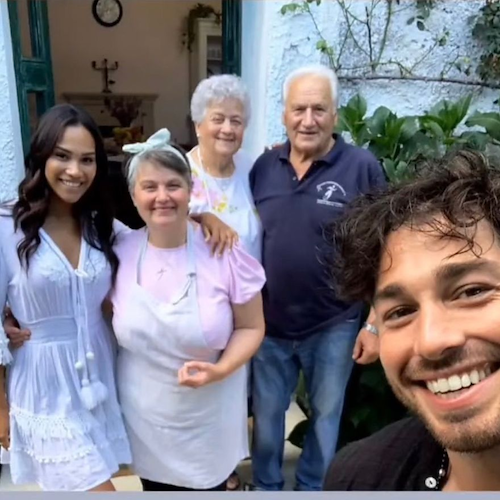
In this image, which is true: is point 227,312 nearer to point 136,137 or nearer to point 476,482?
point 476,482

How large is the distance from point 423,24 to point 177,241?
7.05 feet

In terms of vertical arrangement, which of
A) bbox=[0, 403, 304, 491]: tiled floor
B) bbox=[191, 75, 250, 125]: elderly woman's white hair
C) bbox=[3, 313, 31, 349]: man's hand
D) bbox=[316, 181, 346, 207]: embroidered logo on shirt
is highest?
bbox=[191, 75, 250, 125]: elderly woman's white hair

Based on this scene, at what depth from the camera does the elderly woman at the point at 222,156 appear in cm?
198

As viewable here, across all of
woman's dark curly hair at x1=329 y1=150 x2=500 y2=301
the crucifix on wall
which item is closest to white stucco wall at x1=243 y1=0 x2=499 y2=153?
woman's dark curly hair at x1=329 y1=150 x2=500 y2=301

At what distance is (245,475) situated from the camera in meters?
2.53

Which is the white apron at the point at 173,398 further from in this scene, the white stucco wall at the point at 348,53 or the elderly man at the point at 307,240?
the white stucco wall at the point at 348,53

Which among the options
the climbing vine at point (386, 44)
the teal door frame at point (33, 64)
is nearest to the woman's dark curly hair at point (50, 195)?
the teal door frame at point (33, 64)

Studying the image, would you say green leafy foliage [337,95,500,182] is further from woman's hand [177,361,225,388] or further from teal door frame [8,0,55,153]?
teal door frame [8,0,55,153]

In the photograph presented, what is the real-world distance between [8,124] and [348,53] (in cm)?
169

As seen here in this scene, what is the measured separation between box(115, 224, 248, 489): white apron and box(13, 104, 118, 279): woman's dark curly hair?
0.13 m

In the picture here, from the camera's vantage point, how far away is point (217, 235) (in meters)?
1.67

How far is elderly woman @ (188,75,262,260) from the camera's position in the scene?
1984 millimetres

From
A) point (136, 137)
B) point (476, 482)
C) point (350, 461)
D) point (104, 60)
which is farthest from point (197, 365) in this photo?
point (104, 60)

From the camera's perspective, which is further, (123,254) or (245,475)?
(245,475)
